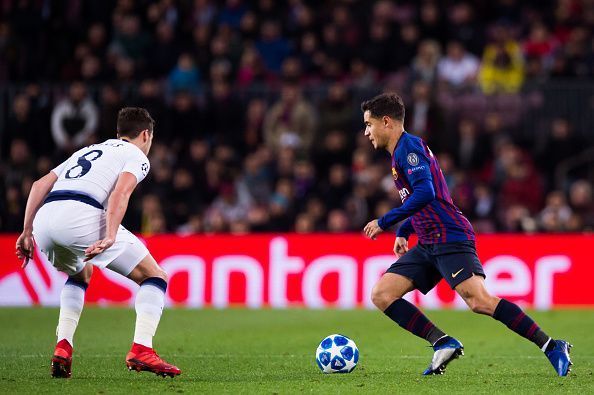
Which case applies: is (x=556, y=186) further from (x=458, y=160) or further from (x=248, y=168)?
(x=248, y=168)

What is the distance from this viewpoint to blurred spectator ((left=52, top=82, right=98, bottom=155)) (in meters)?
18.2

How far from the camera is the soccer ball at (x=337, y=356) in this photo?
8.61 metres

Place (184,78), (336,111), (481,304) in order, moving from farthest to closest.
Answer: (184,78), (336,111), (481,304)

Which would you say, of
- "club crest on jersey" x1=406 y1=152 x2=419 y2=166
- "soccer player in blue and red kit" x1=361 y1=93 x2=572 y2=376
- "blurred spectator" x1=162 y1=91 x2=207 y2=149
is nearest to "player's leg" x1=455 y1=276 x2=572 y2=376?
"soccer player in blue and red kit" x1=361 y1=93 x2=572 y2=376

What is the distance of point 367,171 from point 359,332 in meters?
5.32

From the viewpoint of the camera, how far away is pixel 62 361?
26.4 feet

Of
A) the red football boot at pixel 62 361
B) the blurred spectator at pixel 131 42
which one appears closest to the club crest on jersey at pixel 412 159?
the red football boot at pixel 62 361

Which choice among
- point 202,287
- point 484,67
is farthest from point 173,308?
point 484,67

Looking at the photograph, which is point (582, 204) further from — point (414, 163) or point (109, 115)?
point (414, 163)

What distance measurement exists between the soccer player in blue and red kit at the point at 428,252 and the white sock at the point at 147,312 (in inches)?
64.5

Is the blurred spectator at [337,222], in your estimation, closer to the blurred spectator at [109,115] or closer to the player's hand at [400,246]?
the blurred spectator at [109,115]

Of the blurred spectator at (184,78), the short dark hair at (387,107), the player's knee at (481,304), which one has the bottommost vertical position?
the player's knee at (481,304)

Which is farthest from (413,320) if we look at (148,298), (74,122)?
(74,122)

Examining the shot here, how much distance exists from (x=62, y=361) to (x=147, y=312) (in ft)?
2.36
